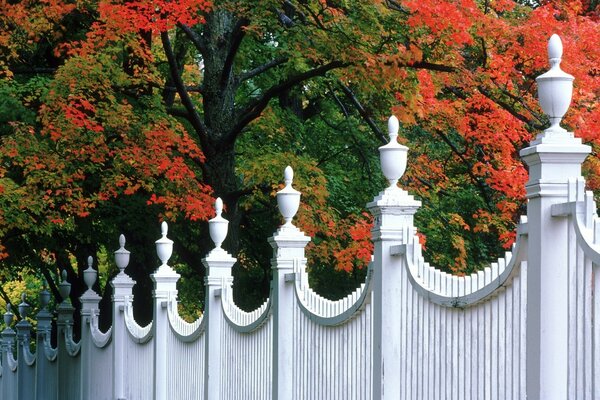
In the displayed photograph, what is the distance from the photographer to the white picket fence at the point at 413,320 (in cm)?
462

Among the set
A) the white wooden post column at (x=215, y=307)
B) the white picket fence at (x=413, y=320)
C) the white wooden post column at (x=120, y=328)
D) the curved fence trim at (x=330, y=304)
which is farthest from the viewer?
the white wooden post column at (x=120, y=328)

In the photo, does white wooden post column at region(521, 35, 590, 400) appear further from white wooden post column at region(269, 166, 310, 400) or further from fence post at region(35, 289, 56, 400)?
fence post at region(35, 289, 56, 400)

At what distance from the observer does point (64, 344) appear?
1769cm

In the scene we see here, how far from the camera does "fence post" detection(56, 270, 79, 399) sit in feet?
57.1

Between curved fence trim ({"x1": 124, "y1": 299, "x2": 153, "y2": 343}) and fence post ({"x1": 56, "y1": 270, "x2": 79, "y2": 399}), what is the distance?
141 inches

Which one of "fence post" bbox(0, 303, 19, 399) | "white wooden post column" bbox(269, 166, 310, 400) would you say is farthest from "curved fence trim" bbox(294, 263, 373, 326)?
"fence post" bbox(0, 303, 19, 399)

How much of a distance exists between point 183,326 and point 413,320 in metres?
5.38

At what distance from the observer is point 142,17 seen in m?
16.2

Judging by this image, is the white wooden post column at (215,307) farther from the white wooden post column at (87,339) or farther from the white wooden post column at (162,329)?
the white wooden post column at (87,339)

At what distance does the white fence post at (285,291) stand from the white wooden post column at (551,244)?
11.5 feet

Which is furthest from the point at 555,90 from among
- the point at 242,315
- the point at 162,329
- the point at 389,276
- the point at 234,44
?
the point at 234,44

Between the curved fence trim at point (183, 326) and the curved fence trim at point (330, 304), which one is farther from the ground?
the curved fence trim at point (330, 304)

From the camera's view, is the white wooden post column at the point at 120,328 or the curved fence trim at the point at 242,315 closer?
the curved fence trim at the point at 242,315

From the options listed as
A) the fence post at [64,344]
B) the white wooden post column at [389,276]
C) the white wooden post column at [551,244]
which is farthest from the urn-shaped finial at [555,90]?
the fence post at [64,344]
